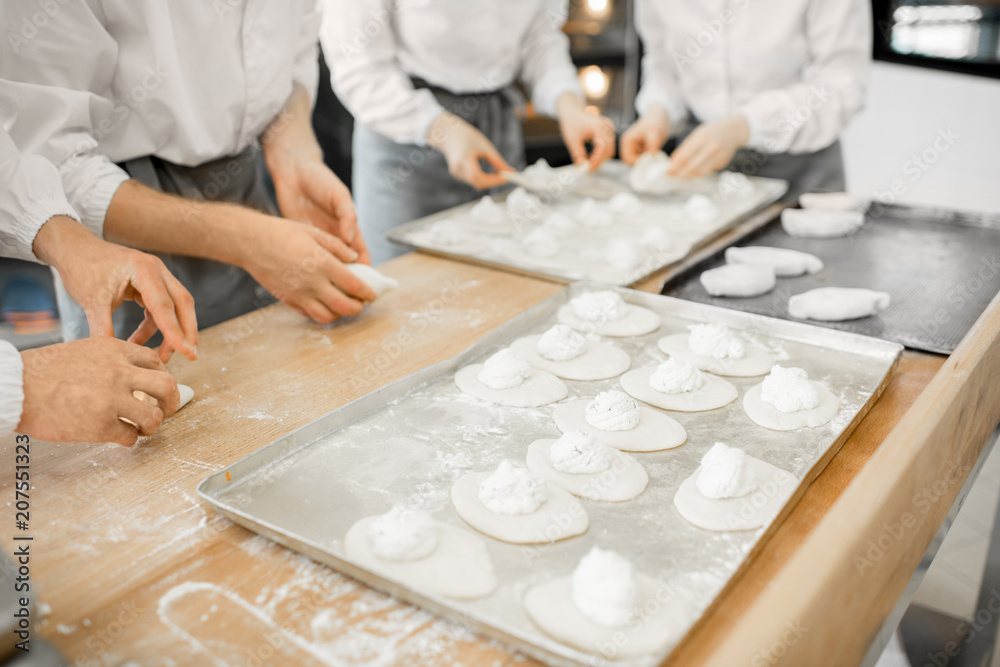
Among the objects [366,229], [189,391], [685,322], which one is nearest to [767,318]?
[685,322]

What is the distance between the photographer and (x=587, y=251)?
1.80 meters

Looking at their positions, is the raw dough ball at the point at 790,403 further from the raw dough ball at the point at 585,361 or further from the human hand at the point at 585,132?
the human hand at the point at 585,132

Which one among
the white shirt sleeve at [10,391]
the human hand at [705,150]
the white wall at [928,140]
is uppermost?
the white shirt sleeve at [10,391]

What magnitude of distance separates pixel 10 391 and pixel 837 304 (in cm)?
136

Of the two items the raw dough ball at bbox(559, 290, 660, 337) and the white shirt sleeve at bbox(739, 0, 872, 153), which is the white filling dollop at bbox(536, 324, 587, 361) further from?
the white shirt sleeve at bbox(739, 0, 872, 153)

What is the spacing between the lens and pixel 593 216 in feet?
6.60

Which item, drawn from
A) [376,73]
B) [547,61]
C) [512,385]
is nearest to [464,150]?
[376,73]

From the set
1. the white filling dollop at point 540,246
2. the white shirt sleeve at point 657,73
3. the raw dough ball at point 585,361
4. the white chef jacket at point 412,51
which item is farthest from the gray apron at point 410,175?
the raw dough ball at point 585,361

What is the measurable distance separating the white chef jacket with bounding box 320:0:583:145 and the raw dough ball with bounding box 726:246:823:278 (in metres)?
0.99

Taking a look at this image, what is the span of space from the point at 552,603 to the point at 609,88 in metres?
4.03

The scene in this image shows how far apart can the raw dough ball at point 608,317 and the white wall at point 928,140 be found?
411 cm

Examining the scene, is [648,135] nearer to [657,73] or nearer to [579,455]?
[657,73]

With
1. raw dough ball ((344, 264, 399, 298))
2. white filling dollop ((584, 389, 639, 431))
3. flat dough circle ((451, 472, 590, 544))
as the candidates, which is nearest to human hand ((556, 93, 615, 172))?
raw dough ball ((344, 264, 399, 298))

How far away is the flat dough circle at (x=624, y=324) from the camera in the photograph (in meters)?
1.39
